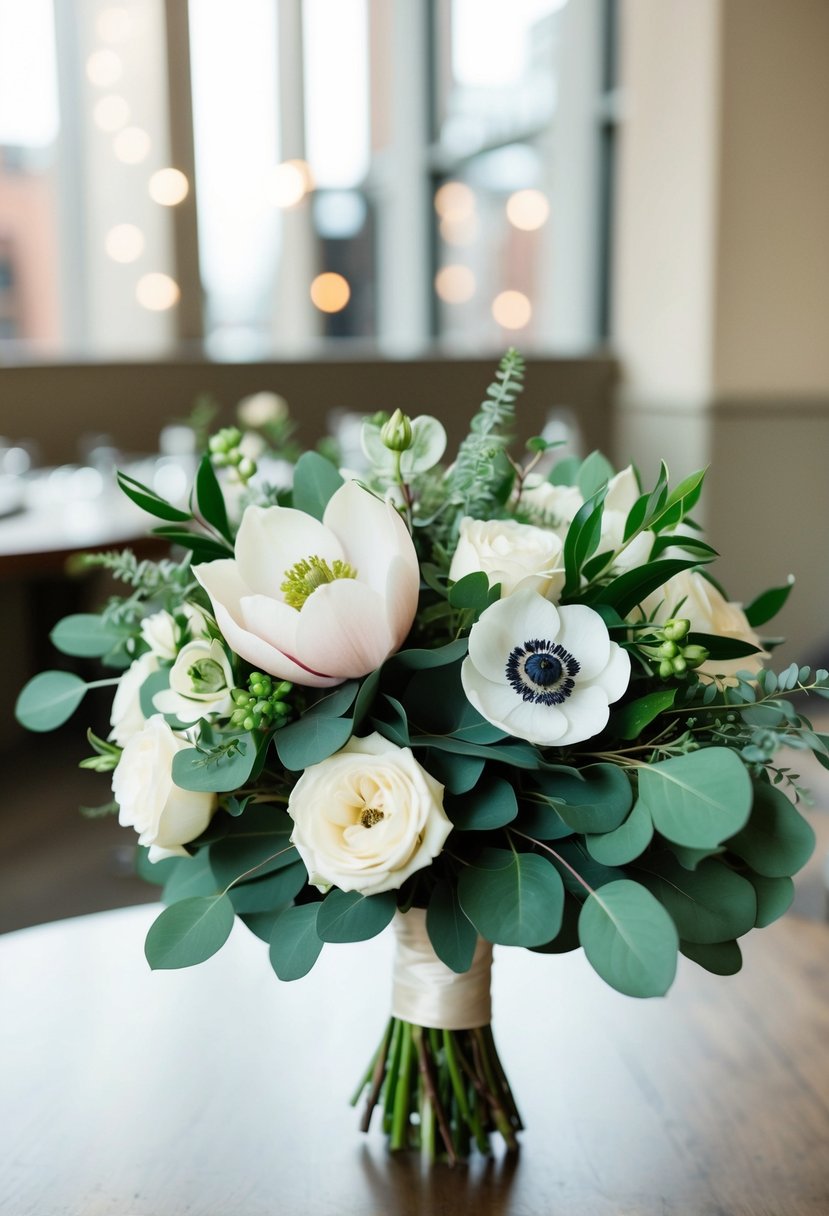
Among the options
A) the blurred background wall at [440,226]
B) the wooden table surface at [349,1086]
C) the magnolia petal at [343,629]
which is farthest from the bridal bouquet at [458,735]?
the blurred background wall at [440,226]

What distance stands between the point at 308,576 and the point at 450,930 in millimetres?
212

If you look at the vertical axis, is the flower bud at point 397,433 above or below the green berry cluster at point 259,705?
above

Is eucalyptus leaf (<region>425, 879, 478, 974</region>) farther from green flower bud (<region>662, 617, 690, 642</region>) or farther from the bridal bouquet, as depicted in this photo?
green flower bud (<region>662, 617, 690, 642</region>)

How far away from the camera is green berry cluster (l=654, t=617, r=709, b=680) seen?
2.10ft

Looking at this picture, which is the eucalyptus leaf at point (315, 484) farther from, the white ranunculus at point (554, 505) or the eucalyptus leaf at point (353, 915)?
the eucalyptus leaf at point (353, 915)

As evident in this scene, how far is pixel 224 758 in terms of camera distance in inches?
26.0

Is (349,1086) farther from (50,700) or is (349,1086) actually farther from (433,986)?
(50,700)

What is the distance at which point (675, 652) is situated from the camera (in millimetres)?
647

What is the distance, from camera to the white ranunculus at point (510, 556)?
2.19ft

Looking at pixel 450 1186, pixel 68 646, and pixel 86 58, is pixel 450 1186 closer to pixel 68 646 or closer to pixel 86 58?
pixel 68 646

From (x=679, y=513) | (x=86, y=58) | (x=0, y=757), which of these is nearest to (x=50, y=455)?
(x=0, y=757)

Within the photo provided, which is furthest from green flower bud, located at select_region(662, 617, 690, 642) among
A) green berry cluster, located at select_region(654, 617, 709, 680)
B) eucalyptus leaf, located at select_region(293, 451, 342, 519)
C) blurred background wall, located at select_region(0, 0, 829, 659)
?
blurred background wall, located at select_region(0, 0, 829, 659)

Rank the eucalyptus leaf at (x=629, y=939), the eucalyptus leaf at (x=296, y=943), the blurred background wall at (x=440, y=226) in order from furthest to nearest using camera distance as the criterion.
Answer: the blurred background wall at (x=440, y=226) → the eucalyptus leaf at (x=296, y=943) → the eucalyptus leaf at (x=629, y=939)

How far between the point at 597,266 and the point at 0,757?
3532 mm
